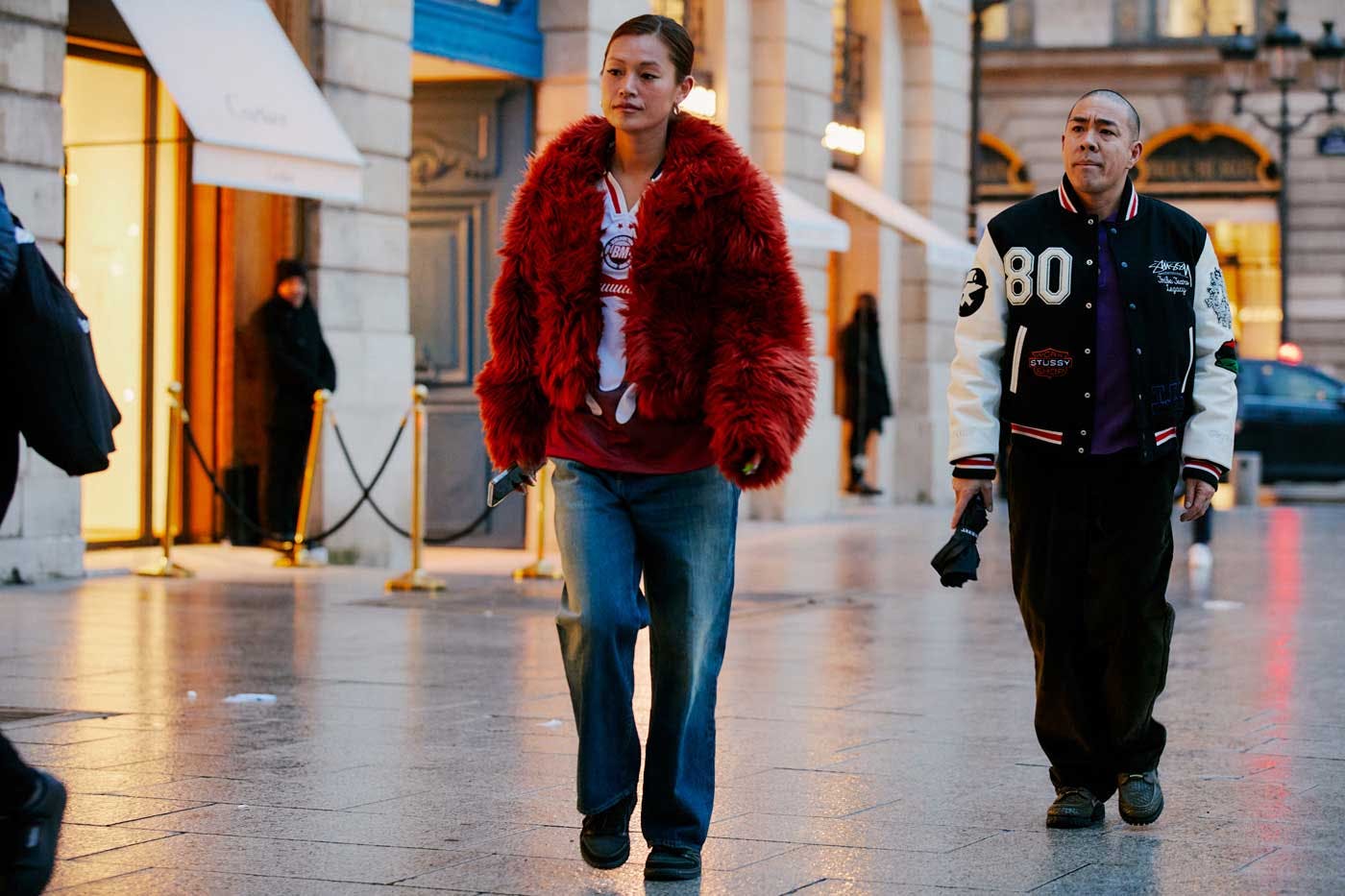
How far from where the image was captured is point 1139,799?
19.0 feet

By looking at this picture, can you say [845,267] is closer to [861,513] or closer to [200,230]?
[861,513]

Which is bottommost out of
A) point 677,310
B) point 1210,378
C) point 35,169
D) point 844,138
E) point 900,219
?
point 1210,378

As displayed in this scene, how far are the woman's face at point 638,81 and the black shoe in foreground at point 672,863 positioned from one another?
1605 mm

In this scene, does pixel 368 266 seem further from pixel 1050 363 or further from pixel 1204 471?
pixel 1204 471

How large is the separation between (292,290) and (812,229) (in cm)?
501

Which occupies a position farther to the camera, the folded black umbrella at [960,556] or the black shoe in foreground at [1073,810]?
the black shoe in foreground at [1073,810]

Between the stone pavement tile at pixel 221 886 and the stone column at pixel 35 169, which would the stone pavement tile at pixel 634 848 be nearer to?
the stone pavement tile at pixel 221 886

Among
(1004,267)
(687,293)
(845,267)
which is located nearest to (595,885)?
(687,293)

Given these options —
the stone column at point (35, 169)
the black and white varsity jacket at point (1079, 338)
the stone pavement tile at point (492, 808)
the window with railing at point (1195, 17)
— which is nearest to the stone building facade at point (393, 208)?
the stone column at point (35, 169)

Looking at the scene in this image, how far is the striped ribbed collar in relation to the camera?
591cm

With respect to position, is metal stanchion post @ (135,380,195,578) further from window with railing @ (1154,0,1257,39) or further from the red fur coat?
window with railing @ (1154,0,1257,39)

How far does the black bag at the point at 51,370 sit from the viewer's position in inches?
179

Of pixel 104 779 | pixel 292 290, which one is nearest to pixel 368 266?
pixel 292 290

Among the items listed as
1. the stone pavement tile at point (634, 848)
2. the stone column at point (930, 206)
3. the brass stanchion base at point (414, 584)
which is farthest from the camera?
the stone column at point (930, 206)
